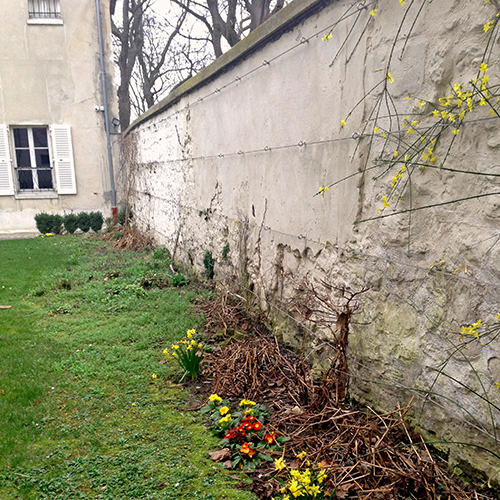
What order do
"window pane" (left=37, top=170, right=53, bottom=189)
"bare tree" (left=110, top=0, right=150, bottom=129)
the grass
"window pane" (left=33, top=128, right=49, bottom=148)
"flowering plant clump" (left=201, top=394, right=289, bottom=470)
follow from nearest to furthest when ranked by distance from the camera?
the grass → "flowering plant clump" (left=201, top=394, right=289, bottom=470) → "window pane" (left=33, top=128, right=49, bottom=148) → "window pane" (left=37, top=170, right=53, bottom=189) → "bare tree" (left=110, top=0, right=150, bottom=129)

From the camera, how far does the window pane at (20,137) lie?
11.4m

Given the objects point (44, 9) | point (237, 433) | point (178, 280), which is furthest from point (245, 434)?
point (44, 9)

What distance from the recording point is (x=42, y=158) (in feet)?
38.0

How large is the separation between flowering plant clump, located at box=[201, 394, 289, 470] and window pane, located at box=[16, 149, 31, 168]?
432 inches

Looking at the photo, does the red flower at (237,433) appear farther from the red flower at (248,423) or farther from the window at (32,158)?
the window at (32,158)

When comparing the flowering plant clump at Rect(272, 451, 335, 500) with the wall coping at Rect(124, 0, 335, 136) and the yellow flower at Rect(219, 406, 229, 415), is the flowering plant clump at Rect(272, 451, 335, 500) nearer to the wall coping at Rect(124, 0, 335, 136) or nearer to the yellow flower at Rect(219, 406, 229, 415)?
the yellow flower at Rect(219, 406, 229, 415)

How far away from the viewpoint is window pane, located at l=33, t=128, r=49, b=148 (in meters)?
11.5

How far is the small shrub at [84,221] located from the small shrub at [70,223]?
0.33 ft

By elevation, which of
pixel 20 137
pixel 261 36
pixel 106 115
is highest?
pixel 106 115

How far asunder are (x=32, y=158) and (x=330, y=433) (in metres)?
11.5

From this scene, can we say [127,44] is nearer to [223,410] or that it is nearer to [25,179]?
[25,179]

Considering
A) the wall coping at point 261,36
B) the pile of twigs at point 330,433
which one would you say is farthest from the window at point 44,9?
the pile of twigs at point 330,433

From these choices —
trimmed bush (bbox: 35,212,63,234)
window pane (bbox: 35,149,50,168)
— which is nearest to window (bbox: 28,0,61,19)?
window pane (bbox: 35,149,50,168)

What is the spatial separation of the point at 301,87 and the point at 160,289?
3386mm
